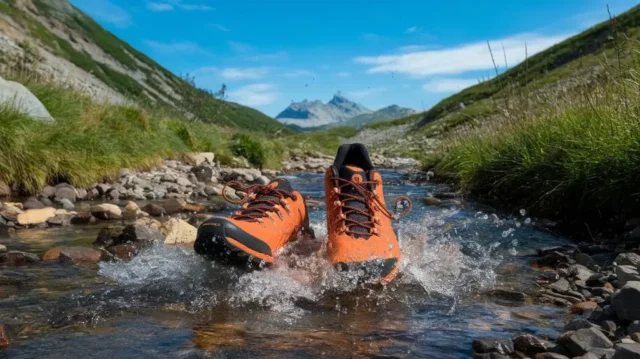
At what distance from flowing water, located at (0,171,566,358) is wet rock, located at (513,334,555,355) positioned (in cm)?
25

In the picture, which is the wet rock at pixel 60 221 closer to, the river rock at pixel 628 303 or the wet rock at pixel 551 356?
the wet rock at pixel 551 356

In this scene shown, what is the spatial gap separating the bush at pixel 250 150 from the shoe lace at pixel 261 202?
48.2 ft

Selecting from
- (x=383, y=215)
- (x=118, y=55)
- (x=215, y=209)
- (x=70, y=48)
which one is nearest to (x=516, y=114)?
(x=215, y=209)

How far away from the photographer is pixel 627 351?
219 centimetres

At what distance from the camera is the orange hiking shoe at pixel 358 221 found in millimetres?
3824

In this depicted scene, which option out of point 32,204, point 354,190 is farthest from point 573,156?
point 32,204

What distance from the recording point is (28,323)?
9.80ft

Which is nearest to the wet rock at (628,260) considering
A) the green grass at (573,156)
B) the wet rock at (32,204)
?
the green grass at (573,156)

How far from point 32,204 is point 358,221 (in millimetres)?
5554

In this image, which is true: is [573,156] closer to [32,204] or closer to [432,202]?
[432,202]

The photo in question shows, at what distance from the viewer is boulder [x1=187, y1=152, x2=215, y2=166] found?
50.5 feet

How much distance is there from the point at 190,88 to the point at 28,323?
76.7 feet

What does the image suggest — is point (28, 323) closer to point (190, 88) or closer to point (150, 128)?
point (150, 128)

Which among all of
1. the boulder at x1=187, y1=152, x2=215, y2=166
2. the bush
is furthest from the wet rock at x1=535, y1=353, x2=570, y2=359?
the bush
